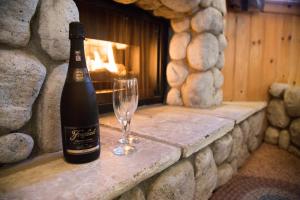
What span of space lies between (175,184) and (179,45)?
1019 millimetres

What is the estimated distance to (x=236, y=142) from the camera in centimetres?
130

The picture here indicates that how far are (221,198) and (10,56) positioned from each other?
1111 mm

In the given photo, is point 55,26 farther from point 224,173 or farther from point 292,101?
point 292,101

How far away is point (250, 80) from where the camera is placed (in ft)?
6.23

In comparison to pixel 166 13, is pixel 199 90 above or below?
below

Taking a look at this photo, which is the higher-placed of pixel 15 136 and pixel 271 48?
pixel 271 48

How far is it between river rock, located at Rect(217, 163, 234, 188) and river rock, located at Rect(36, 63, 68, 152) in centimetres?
90

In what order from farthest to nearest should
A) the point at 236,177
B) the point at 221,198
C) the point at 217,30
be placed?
1. the point at 217,30
2. the point at 236,177
3. the point at 221,198

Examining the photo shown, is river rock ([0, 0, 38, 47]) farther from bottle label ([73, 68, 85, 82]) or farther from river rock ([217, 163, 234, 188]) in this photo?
river rock ([217, 163, 234, 188])

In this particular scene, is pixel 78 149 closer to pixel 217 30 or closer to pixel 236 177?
pixel 236 177

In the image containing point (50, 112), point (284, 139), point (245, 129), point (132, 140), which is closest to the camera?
point (50, 112)

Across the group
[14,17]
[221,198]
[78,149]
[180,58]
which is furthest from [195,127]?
[14,17]

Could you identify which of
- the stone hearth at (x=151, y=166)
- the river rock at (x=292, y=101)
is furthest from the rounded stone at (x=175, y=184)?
the river rock at (x=292, y=101)

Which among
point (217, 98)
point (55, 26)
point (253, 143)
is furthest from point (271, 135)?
point (55, 26)
